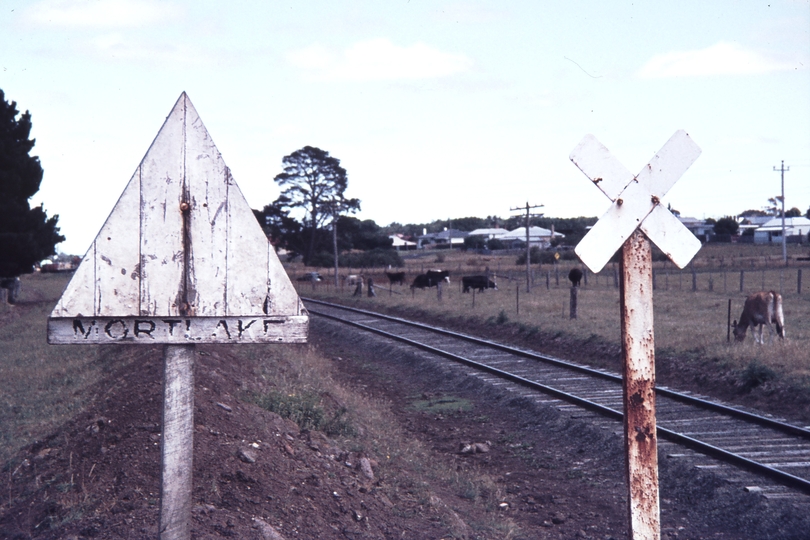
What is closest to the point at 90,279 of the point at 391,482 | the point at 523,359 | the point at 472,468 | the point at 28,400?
the point at 391,482

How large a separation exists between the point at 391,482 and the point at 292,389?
3464mm

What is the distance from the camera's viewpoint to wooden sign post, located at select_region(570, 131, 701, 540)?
3.33m

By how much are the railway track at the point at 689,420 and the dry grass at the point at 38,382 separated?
22.8 ft

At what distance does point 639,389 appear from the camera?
3332 millimetres

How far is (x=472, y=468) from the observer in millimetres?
8758

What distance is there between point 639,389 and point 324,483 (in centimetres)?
350

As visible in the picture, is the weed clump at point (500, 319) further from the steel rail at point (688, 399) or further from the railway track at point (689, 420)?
the railway track at point (689, 420)

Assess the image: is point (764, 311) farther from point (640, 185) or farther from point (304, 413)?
point (640, 185)

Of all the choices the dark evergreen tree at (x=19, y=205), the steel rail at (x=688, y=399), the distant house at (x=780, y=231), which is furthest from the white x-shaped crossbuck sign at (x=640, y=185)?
the distant house at (x=780, y=231)

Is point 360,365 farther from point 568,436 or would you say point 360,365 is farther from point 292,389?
point 568,436

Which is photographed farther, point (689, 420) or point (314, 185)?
point (314, 185)

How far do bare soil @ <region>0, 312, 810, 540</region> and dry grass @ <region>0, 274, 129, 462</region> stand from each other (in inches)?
27.6

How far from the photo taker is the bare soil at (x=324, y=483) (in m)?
5.04

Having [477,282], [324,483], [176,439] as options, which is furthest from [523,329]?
[176,439]
